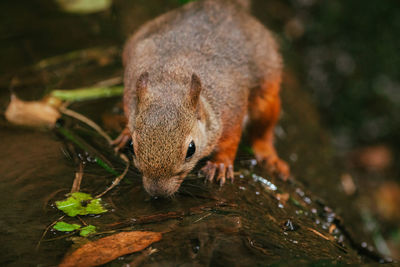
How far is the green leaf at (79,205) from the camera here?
289 cm

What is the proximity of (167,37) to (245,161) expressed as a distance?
1.32m

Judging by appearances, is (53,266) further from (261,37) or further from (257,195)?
(261,37)

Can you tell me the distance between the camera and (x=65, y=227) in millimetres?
2730

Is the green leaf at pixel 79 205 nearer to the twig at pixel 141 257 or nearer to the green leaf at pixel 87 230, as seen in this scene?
the green leaf at pixel 87 230

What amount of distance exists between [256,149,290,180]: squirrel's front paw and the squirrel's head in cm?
137

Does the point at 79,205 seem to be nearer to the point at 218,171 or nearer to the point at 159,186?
the point at 159,186

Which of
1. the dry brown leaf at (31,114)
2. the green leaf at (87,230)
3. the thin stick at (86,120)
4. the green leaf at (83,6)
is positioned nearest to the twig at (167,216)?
the green leaf at (87,230)

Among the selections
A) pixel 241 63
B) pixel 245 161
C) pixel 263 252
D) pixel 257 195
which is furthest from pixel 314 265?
pixel 241 63

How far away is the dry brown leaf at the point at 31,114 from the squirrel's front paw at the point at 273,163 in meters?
1.95

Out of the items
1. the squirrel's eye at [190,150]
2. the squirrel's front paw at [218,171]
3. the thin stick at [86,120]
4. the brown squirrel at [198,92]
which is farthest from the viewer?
the thin stick at [86,120]

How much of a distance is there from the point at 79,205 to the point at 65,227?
0.79ft

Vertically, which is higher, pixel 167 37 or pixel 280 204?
pixel 167 37

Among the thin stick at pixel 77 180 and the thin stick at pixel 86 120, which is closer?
the thin stick at pixel 77 180

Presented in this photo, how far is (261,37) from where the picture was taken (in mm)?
4637
